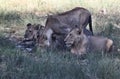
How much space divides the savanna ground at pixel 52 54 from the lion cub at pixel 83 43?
0.28 metres

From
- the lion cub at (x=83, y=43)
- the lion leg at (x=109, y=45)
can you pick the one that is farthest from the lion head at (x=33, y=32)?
the lion leg at (x=109, y=45)

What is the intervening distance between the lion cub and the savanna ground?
10.9 inches

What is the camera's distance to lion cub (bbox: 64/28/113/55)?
991 centimetres

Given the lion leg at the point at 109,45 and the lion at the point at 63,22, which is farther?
the lion at the point at 63,22

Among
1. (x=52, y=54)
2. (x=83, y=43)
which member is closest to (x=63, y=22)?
(x=83, y=43)

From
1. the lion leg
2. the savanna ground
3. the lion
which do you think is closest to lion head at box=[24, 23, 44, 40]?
the lion

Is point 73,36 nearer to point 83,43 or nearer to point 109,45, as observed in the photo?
point 83,43

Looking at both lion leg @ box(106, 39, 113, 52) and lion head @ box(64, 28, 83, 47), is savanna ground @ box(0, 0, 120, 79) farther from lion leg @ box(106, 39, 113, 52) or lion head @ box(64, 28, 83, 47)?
lion head @ box(64, 28, 83, 47)

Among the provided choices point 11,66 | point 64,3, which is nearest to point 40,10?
point 64,3

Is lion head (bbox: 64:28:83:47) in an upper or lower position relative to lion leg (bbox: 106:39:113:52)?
upper

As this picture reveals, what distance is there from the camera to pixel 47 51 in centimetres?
990

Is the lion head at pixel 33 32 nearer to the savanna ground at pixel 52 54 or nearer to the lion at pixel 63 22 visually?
the lion at pixel 63 22

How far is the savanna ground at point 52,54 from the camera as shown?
7.67 meters

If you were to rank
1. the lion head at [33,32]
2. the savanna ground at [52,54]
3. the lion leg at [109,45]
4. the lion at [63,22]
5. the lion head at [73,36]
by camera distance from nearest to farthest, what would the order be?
the savanna ground at [52,54] < the lion head at [73,36] < the lion leg at [109,45] < the lion at [63,22] < the lion head at [33,32]
